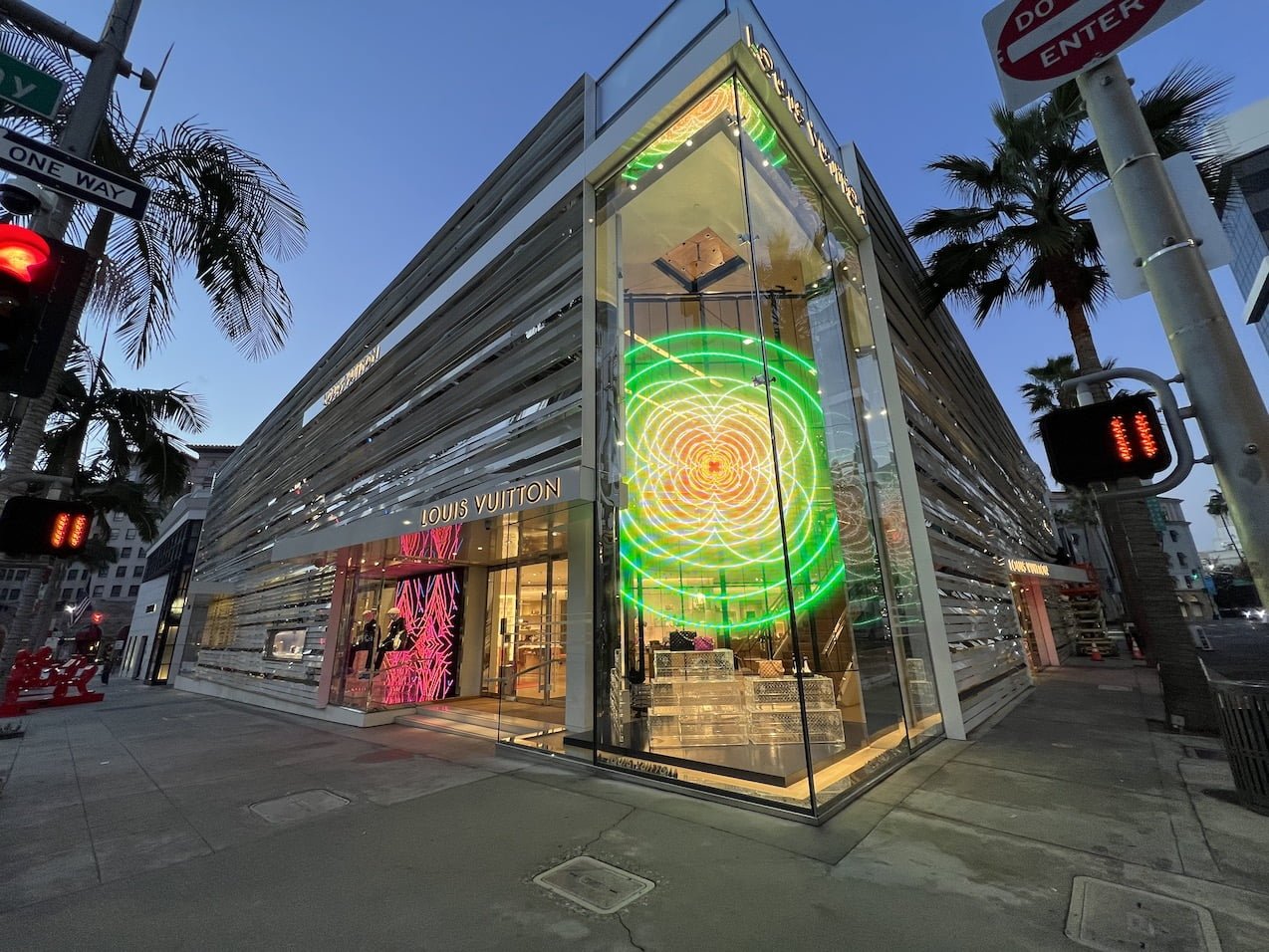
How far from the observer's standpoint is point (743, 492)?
10.3 meters

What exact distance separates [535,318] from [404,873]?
7306 mm

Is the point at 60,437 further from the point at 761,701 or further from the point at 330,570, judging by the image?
the point at 761,701

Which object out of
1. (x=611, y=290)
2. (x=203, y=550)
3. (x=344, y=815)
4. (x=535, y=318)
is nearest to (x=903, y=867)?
(x=344, y=815)

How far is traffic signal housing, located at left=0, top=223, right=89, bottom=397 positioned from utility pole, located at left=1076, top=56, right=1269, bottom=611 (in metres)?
5.94

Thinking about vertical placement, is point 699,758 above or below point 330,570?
below

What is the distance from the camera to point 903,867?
3.46 metres

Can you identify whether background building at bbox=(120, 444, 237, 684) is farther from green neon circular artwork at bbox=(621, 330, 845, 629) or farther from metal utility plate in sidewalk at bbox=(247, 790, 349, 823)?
metal utility plate in sidewalk at bbox=(247, 790, 349, 823)

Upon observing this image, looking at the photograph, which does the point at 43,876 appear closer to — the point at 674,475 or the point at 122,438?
the point at 674,475

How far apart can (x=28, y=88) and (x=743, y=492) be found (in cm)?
997

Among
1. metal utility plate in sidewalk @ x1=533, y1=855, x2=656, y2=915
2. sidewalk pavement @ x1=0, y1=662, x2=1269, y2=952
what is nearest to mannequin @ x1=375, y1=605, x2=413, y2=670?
sidewalk pavement @ x1=0, y1=662, x2=1269, y2=952

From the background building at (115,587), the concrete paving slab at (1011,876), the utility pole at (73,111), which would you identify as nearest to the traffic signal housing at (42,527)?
the utility pole at (73,111)

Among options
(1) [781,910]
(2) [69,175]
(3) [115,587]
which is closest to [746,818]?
(1) [781,910]

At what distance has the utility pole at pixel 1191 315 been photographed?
7.33 ft

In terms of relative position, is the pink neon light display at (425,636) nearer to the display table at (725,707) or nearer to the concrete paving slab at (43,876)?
the display table at (725,707)
